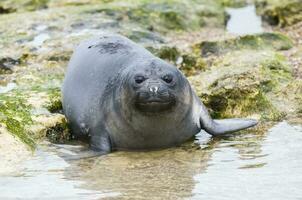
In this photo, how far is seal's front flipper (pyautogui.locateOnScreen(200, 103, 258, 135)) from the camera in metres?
7.02

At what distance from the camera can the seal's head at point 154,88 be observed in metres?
6.27

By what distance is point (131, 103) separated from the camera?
6.53 m

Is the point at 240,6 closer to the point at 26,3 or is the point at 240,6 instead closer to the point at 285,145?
the point at 26,3

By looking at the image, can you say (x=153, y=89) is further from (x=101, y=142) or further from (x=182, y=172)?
(x=101, y=142)

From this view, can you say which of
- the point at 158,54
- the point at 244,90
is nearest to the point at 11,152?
the point at 244,90

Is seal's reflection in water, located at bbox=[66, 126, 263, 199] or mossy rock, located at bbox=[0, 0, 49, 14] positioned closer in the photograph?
seal's reflection in water, located at bbox=[66, 126, 263, 199]

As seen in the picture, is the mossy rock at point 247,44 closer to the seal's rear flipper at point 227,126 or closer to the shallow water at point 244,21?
the shallow water at point 244,21

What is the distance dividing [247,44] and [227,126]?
420 cm

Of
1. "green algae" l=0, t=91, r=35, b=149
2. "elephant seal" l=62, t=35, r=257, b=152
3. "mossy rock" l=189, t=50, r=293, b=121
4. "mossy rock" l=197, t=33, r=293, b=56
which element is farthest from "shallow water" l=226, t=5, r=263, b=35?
"green algae" l=0, t=91, r=35, b=149

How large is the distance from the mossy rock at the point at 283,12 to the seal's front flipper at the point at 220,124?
6.88 meters

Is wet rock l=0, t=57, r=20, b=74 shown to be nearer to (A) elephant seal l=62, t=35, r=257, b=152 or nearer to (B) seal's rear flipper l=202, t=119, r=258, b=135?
(A) elephant seal l=62, t=35, r=257, b=152

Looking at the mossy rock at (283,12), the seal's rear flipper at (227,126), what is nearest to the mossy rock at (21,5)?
the mossy rock at (283,12)

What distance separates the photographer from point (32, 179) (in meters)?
5.66

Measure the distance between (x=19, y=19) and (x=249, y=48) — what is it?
14.0 feet
